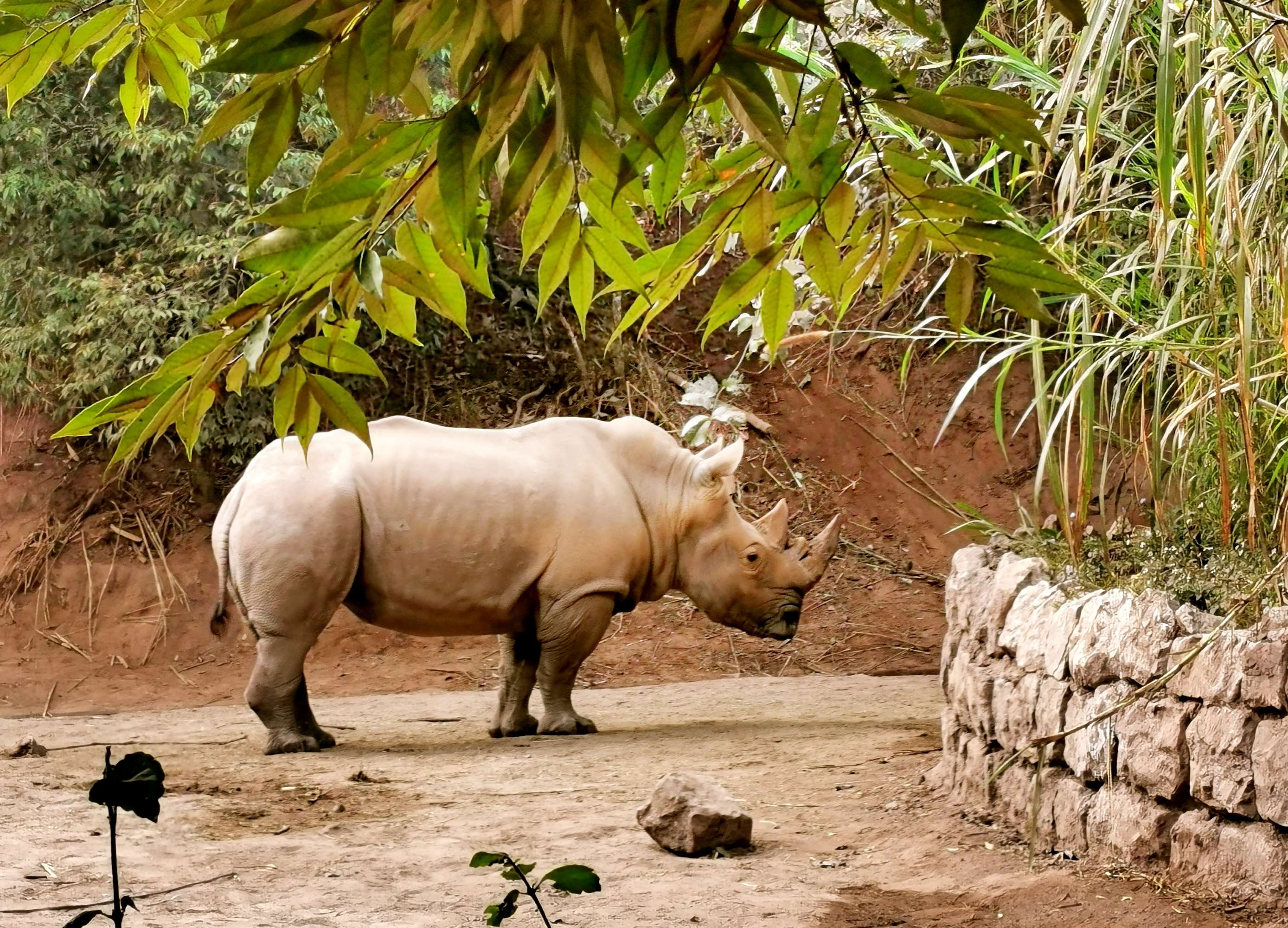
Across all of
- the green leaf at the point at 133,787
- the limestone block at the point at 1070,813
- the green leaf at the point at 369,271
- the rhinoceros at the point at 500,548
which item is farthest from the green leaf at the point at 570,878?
the rhinoceros at the point at 500,548

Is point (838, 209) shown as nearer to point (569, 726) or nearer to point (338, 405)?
point (338, 405)

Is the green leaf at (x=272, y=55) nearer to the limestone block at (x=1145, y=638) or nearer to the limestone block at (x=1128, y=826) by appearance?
the limestone block at (x=1145, y=638)

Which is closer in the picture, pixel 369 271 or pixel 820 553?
pixel 369 271

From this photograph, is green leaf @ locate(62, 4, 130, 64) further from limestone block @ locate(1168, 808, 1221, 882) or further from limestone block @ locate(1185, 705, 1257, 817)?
limestone block @ locate(1168, 808, 1221, 882)

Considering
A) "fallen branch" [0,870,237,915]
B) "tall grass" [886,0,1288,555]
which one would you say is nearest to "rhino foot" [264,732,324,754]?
"fallen branch" [0,870,237,915]

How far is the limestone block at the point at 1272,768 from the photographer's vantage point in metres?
3.11

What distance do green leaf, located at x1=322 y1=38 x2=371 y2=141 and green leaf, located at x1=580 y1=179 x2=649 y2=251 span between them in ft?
0.93

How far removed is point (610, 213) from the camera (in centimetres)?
151

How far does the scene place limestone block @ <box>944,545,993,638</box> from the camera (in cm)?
469

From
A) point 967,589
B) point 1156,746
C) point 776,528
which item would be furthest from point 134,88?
point 776,528

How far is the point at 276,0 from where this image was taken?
1.22 metres

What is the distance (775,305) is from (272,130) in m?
0.56

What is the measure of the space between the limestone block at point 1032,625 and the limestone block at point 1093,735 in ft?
0.78

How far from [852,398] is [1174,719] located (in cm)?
A: 833
